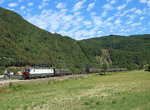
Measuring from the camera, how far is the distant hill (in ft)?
293

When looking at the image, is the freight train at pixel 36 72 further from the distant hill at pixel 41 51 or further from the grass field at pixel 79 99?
the grass field at pixel 79 99

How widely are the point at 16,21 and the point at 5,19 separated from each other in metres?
9.97

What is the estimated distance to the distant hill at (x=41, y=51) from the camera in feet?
293

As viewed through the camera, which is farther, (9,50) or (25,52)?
(25,52)

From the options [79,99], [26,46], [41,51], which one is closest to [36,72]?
[79,99]

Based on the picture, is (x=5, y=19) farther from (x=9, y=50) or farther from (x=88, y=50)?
(x=88, y=50)

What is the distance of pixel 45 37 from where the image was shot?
457ft

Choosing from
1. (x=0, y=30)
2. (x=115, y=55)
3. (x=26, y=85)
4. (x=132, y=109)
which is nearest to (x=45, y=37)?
(x=0, y=30)

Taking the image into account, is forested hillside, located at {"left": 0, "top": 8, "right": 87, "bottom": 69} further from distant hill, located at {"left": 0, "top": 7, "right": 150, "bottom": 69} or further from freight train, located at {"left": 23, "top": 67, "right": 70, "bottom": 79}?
freight train, located at {"left": 23, "top": 67, "right": 70, "bottom": 79}

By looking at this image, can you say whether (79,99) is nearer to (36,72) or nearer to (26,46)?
(36,72)

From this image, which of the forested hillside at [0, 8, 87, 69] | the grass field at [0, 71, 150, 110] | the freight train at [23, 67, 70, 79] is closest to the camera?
the grass field at [0, 71, 150, 110]

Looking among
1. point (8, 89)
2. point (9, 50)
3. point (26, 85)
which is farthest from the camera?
point (9, 50)

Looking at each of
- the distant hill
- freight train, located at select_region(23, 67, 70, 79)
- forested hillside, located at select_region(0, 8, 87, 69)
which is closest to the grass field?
freight train, located at select_region(23, 67, 70, 79)

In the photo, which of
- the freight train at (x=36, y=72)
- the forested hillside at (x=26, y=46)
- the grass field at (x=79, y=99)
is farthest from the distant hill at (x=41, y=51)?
the grass field at (x=79, y=99)
